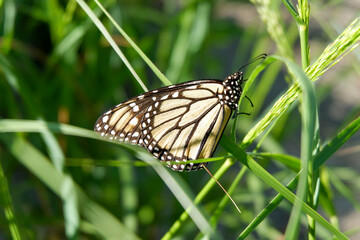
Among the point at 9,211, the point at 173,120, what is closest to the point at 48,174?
the point at 9,211

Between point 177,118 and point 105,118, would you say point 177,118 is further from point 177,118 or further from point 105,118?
point 105,118

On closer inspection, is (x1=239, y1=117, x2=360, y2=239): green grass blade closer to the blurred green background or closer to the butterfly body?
the butterfly body

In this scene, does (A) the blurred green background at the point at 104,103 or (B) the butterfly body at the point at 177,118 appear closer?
(B) the butterfly body at the point at 177,118

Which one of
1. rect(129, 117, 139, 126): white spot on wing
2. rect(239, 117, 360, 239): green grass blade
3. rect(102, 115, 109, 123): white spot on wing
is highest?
rect(102, 115, 109, 123): white spot on wing

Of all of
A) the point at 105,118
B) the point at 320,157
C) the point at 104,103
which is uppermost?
the point at 104,103

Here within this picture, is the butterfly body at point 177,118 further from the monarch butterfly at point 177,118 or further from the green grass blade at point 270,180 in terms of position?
the green grass blade at point 270,180

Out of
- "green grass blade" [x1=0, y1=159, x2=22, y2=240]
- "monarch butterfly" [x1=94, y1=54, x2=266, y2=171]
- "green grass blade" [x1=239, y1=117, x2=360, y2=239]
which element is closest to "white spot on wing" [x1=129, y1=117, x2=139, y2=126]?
"monarch butterfly" [x1=94, y1=54, x2=266, y2=171]

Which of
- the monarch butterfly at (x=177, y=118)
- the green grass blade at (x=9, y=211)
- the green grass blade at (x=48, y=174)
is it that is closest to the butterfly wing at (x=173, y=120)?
the monarch butterfly at (x=177, y=118)

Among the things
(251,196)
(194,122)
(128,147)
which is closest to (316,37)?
(251,196)
